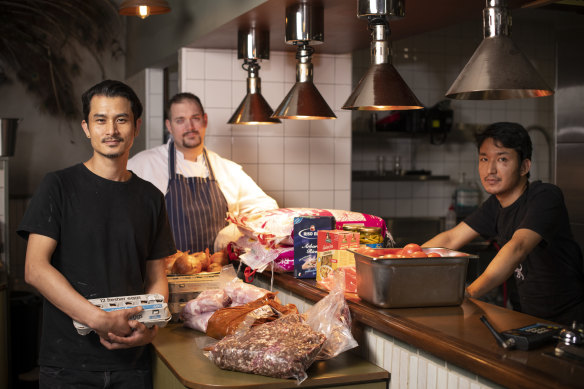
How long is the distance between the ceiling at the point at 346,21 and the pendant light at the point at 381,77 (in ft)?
1.55

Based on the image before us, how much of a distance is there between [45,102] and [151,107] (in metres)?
1.07

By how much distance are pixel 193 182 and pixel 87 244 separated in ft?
5.68

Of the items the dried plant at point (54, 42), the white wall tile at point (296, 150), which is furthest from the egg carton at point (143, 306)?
the dried plant at point (54, 42)

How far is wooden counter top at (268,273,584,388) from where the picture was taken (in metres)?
1.55

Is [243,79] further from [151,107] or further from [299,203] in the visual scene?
[151,107]

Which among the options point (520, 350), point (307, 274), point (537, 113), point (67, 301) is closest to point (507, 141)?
point (307, 274)

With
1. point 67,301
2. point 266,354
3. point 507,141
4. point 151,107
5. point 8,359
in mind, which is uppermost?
point 151,107

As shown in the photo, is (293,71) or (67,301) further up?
(293,71)

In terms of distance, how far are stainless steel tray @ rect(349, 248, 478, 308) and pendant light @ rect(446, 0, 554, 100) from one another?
1.83ft

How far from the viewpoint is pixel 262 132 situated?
446 cm

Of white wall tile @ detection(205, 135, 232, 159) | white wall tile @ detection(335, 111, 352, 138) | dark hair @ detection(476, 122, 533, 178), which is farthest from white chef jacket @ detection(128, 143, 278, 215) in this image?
dark hair @ detection(476, 122, 533, 178)

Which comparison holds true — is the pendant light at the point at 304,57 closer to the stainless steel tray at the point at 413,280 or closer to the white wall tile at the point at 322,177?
the stainless steel tray at the point at 413,280

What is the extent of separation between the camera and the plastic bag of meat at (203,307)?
2.58m

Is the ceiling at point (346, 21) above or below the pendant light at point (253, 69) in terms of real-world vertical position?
above
